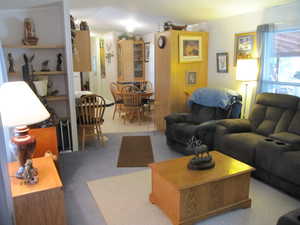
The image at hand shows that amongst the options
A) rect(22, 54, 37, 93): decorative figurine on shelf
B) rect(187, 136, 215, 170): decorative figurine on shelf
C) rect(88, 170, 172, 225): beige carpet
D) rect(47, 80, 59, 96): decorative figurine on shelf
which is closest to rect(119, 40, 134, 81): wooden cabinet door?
rect(47, 80, 59, 96): decorative figurine on shelf

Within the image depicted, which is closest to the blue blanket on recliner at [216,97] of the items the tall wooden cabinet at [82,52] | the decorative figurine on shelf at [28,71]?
the tall wooden cabinet at [82,52]

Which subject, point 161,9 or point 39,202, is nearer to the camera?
point 39,202

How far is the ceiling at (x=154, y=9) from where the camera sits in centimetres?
365

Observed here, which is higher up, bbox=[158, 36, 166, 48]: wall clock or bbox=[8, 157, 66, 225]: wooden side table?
bbox=[158, 36, 166, 48]: wall clock

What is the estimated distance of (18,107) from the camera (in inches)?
79.1

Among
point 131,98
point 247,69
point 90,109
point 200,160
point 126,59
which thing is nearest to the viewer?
point 200,160

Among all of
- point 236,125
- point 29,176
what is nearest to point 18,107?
point 29,176

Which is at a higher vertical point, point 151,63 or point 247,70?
point 151,63

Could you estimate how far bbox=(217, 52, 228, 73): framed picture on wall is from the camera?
4562 mm

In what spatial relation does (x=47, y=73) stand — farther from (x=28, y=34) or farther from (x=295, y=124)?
(x=295, y=124)

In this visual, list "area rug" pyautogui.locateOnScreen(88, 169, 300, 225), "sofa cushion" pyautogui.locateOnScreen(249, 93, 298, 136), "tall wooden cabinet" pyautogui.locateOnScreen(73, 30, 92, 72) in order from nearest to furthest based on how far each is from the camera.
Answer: "area rug" pyautogui.locateOnScreen(88, 169, 300, 225) < "sofa cushion" pyautogui.locateOnScreen(249, 93, 298, 136) < "tall wooden cabinet" pyautogui.locateOnScreen(73, 30, 92, 72)

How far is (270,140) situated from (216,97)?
4.45 ft

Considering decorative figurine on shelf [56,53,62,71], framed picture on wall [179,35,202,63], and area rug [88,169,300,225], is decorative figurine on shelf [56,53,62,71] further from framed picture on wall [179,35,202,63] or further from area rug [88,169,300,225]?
framed picture on wall [179,35,202,63]

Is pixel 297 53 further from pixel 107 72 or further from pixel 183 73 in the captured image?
pixel 107 72
